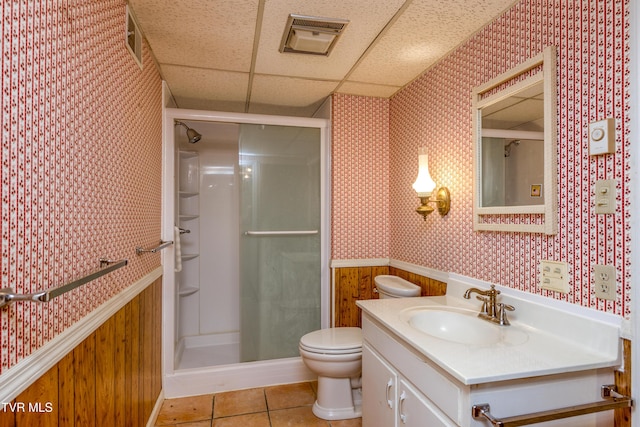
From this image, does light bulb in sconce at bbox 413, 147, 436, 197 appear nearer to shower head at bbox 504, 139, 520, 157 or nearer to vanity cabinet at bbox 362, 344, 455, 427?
shower head at bbox 504, 139, 520, 157

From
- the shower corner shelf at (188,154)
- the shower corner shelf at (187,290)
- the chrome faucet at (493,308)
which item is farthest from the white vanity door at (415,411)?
the shower corner shelf at (188,154)

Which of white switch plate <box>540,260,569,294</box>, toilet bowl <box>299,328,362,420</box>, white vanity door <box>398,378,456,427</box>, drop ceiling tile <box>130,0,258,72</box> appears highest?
drop ceiling tile <box>130,0,258,72</box>

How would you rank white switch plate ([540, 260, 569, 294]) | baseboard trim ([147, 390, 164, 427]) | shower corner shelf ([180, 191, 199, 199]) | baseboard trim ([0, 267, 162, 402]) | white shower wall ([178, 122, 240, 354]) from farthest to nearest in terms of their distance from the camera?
white shower wall ([178, 122, 240, 354]), shower corner shelf ([180, 191, 199, 199]), baseboard trim ([147, 390, 164, 427]), white switch plate ([540, 260, 569, 294]), baseboard trim ([0, 267, 162, 402])

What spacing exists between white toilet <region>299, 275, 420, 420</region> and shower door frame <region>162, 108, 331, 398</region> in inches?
18.0

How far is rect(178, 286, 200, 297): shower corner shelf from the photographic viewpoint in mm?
3113

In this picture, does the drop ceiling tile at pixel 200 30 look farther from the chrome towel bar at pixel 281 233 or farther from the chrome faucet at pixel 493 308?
the chrome faucet at pixel 493 308

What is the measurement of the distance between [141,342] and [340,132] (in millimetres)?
1889

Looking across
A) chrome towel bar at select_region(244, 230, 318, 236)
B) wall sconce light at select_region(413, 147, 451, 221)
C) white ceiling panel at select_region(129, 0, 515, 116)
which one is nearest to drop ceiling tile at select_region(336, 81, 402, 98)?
A: white ceiling panel at select_region(129, 0, 515, 116)

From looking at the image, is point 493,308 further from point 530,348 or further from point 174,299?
point 174,299

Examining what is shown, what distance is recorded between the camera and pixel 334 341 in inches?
83.7

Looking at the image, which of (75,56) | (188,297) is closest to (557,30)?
(75,56)

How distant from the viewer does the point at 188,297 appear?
10.7 feet

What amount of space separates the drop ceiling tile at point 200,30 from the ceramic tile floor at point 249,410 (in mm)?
2173

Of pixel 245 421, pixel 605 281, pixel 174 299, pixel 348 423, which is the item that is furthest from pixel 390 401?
pixel 174 299
